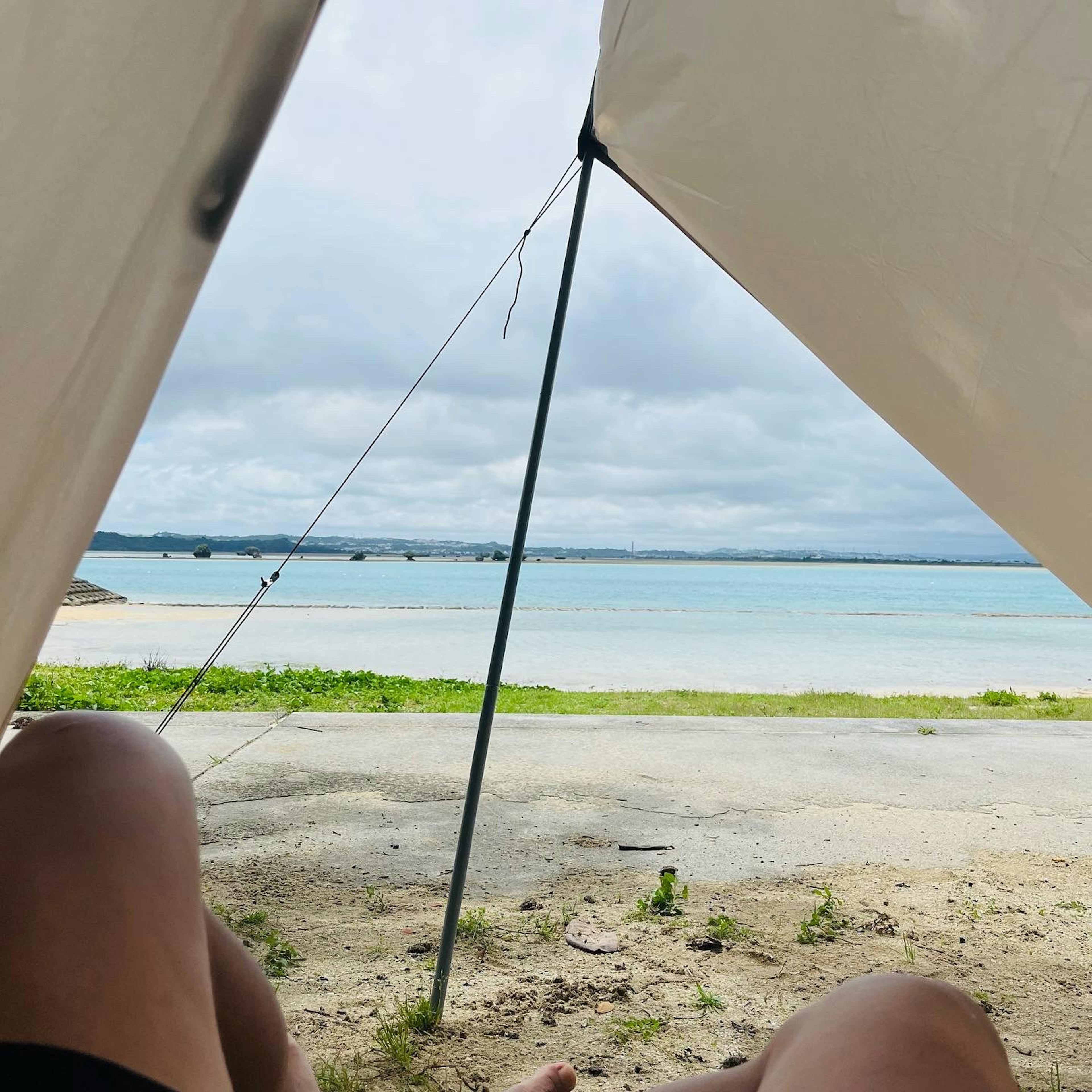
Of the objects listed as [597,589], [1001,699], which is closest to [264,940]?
[1001,699]

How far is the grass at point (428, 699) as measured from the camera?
6637 mm

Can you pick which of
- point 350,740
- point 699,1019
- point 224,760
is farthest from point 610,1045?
point 350,740

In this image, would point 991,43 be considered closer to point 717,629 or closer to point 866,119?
point 866,119

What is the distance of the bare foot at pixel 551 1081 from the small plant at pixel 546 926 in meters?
1.25

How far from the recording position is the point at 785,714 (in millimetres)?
6805

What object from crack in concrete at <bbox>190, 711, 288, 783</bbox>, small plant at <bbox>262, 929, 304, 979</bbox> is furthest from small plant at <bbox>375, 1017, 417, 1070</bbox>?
crack in concrete at <bbox>190, 711, 288, 783</bbox>

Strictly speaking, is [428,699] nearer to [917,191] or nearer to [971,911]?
[971,911]

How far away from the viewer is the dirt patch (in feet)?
6.24

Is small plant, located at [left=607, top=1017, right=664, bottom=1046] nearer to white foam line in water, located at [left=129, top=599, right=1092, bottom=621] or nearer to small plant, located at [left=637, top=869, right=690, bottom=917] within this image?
small plant, located at [left=637, top=869, right=690, bottom=917]

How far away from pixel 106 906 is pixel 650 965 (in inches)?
77.1

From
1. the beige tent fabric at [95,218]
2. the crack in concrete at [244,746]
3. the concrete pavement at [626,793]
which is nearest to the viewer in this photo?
the beige tent fabric at [95,218]

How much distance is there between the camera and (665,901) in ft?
9.02

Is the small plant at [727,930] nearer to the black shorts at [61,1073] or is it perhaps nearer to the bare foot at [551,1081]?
the bare foot at [551,1081]

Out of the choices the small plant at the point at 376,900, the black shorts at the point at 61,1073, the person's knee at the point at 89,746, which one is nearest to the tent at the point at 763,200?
the person's knee at the point at 89,746
